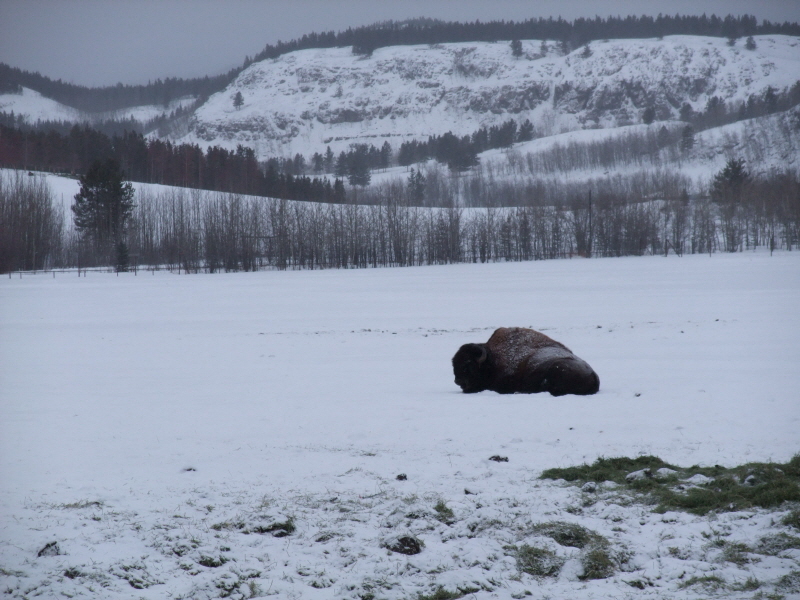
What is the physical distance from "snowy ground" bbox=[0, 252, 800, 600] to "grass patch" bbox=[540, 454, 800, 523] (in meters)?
0.19

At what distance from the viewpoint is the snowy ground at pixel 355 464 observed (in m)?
3.67

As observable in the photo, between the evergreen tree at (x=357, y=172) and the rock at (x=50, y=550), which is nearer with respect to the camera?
the rock at (x=50, y=550)

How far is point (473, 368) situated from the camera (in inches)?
371

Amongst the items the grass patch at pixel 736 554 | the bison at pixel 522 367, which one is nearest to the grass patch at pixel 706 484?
the grass patch at pixel 736 554

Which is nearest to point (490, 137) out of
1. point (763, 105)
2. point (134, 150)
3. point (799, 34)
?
point (763, 105)

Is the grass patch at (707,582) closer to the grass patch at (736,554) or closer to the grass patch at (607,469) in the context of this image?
the grass patch at (736,554)

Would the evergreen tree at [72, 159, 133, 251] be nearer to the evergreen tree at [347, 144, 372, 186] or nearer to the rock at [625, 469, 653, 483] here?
the evergreen tree at [347, 144, 372, 186]

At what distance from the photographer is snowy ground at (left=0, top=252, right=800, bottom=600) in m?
3.67

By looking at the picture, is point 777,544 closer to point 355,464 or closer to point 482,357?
point 355,464

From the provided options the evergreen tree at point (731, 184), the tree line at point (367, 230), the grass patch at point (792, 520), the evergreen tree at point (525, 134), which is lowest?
the grass patch at point (792, 520)

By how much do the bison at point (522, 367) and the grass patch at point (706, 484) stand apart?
3119 mm

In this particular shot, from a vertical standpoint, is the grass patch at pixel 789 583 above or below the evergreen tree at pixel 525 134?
below

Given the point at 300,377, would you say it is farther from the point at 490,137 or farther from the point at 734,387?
the point at 490,137

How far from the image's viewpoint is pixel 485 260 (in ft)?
275
